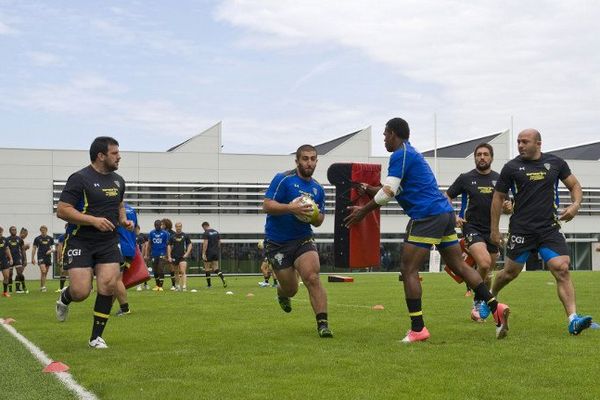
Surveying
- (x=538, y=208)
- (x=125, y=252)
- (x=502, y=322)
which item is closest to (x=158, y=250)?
(x=125, y=252)

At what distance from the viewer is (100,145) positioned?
27.9 feet

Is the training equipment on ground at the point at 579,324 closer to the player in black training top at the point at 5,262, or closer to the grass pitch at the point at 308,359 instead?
the grass pitch at the point at 308,359

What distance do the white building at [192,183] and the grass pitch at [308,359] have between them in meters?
37.4

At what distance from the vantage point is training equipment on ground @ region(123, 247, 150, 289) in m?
11.1

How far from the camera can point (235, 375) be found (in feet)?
20.9

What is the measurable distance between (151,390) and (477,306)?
616 cm

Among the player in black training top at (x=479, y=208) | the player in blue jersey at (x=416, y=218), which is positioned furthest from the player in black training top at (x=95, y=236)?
the player in black training top at (x=479, y=208)

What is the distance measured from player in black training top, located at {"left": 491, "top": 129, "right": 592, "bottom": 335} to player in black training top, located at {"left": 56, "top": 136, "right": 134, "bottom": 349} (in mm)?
4425

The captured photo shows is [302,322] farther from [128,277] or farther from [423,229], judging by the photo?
[423,229]

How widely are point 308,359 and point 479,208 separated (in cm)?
503

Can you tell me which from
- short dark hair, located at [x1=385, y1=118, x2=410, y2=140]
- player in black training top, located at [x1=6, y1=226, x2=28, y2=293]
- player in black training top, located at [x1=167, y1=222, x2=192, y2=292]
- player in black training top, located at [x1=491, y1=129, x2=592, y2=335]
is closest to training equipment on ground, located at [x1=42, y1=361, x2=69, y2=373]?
short dark hair, located at [x1=385, y1=118, x2=410, y2=140]

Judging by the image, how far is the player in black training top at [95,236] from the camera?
8.43m

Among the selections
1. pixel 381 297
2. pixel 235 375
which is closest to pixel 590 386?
pixel 235 375

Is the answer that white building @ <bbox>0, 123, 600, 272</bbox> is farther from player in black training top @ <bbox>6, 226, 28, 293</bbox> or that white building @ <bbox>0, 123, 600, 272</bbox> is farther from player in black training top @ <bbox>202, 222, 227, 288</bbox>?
player in black training top @ <bbox>202, 222, 227, 288</bbox>
